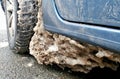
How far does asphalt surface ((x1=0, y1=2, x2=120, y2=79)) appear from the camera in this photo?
6.83 ft

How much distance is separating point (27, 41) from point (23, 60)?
0.30 m

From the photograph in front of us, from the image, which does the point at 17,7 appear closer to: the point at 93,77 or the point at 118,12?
the point at 93,77

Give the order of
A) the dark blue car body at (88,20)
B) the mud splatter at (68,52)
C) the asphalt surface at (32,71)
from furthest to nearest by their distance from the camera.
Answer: the asphalt surface at (32,71) → the mud splatter at (68,52) → the dark blue car body at (88,20)

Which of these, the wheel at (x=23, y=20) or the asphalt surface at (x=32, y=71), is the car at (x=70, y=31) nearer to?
the wheel at (x=23, y=20)

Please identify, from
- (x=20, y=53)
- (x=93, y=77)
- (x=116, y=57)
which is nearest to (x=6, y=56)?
(x=20, y=53)

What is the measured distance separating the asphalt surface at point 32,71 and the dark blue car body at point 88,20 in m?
0.54

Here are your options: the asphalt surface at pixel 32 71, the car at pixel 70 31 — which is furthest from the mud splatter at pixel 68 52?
the asphalt surface at pixel 32 71

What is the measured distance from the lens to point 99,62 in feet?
5.53

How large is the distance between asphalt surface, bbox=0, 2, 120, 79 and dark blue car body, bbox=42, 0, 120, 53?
0.54 metres

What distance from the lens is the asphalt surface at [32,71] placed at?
6.83 feet

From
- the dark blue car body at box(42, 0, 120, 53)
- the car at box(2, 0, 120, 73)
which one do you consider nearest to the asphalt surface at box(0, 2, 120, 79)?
the car at box(2, 0, 120, 73)

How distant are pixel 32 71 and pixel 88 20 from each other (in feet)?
3.52

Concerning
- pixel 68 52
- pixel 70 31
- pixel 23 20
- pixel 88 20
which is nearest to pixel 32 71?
pixel 23 20

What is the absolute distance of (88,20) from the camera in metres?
1.33
